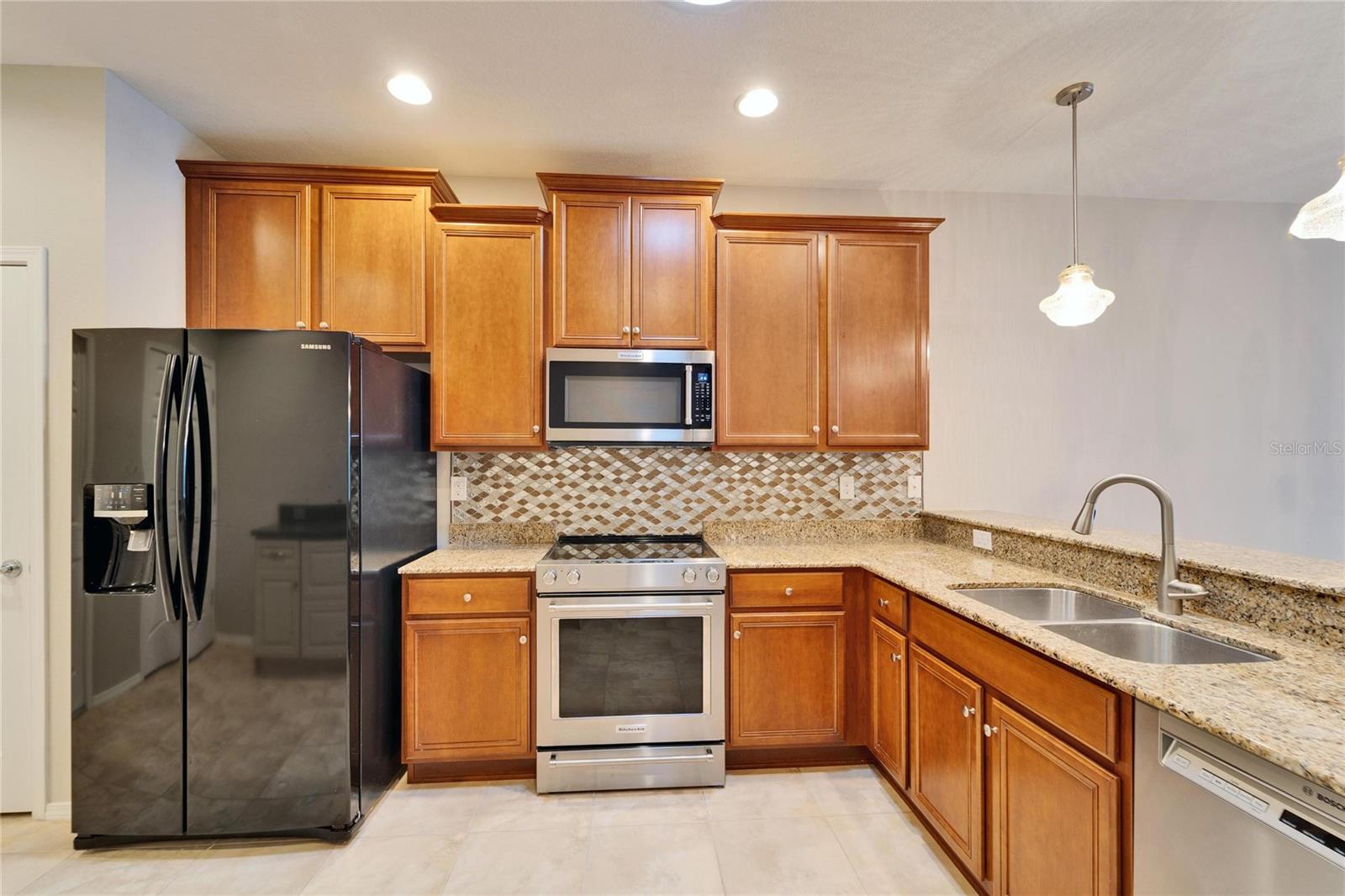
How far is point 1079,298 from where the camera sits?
6.78 feet

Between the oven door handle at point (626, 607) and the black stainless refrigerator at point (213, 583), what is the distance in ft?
2.33

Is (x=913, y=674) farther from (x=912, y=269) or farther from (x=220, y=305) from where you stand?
(x=220, y=305)

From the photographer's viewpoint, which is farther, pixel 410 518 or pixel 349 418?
pixel 410 518

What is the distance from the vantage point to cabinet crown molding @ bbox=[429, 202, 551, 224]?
7.79 feet

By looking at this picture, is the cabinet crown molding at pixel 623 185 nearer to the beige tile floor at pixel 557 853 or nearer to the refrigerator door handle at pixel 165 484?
the refrigerator door handle at pixel 165 484

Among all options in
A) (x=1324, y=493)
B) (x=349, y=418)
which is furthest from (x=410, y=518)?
(x=1324, y=493)

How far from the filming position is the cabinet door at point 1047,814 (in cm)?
113

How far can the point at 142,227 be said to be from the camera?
213 cm

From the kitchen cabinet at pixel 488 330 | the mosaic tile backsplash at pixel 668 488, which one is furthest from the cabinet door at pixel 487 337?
the mosaic tile backsplash at pixel 668 488

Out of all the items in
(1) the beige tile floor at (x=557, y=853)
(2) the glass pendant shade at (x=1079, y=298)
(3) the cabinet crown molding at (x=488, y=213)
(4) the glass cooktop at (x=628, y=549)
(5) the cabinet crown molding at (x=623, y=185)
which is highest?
(5) the cabinet crown molding at (x=623, y=185)

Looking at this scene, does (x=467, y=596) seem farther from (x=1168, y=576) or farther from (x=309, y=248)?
(x=1168, y=576)

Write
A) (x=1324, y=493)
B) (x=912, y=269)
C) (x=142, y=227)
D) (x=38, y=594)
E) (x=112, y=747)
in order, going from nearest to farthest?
(x=112, y=747)
(x=38, y=594)
(x=142, y=227)
(x=912, y=269)
(x=1324, y=493)

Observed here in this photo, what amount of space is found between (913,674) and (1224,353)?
2.80m

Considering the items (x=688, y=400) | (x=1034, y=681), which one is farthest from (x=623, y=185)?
(x=1034, y=681)
